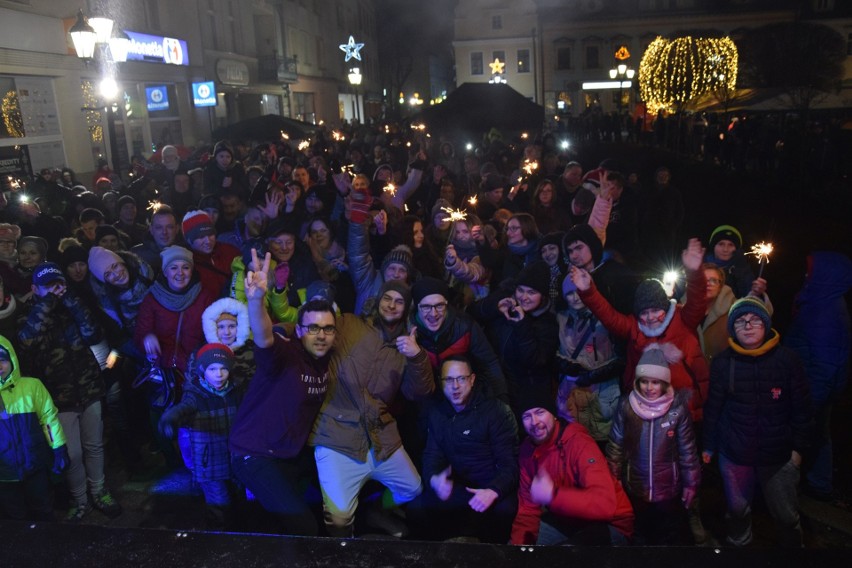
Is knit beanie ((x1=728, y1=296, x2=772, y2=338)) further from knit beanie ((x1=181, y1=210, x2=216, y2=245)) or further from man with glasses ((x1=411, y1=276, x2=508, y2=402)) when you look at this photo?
knit beanie ((x1=181, y1=210, x2=216, y2=245))

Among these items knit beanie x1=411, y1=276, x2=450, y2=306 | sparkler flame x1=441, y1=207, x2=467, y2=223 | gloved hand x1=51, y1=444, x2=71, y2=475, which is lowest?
gloved hand x1=51, y1=444, x2=71, y2=475

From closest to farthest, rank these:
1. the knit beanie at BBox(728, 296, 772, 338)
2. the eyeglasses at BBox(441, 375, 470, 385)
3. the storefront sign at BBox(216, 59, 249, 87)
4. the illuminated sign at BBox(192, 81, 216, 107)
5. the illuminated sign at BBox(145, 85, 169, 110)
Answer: the knit beanie at BBox(728, 296, 772, 338)
the eyeglasses at BBox(441, 375, 470, 385)
the illuminated sign at BBox(145, 85, 169, 110)
the illuminated sign at BBox(192, 81, 216, 107)
the storefront sign at BBox(216, 59, 249, 87)

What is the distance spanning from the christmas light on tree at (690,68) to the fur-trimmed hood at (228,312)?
2637 cm

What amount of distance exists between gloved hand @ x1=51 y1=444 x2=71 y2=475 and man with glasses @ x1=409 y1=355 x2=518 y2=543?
7.99 feet

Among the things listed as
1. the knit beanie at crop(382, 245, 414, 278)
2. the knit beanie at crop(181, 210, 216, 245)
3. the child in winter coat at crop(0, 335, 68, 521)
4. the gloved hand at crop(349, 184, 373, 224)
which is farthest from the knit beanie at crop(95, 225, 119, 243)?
the knit beanie at crop(382, 245, 414, 278)

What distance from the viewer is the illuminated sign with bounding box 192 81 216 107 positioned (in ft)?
71.4

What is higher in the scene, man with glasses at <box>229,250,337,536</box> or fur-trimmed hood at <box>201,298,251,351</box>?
fur-trimmed hood at <box>201,298,251,351</box>

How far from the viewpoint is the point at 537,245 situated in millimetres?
5770

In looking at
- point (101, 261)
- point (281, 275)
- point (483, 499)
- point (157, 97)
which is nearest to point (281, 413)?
point (483, 499)

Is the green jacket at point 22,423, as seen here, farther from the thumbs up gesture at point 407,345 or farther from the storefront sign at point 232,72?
the storefront sign at point 232,72

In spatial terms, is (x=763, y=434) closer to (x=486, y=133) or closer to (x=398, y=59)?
(x=486, y=133)

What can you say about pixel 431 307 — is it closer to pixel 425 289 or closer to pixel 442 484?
pixel 425 289

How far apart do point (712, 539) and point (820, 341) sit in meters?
1.53

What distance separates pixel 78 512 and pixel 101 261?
193 cm
